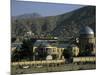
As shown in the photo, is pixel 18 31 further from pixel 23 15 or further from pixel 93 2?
pixel 93 2

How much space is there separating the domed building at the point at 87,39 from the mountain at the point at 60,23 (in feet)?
0.17

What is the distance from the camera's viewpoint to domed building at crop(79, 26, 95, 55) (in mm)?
2943

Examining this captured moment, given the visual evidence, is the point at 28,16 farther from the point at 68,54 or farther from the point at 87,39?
the point at 87,39

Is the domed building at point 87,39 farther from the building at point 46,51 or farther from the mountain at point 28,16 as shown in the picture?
the mountain at point 28,16

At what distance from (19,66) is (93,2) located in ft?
3.79

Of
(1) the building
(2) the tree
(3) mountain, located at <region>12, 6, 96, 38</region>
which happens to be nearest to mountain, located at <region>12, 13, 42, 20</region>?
(3) mountain, located at <region>12, 6, 96, 38</region>

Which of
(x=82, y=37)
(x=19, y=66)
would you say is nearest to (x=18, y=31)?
(x=19, y=66)

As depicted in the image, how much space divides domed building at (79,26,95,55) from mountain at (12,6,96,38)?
0.17ft

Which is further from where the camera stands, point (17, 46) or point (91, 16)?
point (91, 16)

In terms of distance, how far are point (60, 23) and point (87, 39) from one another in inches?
14.9

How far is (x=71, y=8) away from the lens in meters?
2.92

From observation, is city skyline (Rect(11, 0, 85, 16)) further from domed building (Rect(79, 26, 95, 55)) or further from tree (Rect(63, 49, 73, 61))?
tree (Rect(63, 49, 73, 61))

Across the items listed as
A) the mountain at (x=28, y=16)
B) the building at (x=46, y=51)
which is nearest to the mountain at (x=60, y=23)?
the mountain at (x=28, y=16)

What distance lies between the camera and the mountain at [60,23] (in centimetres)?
273
